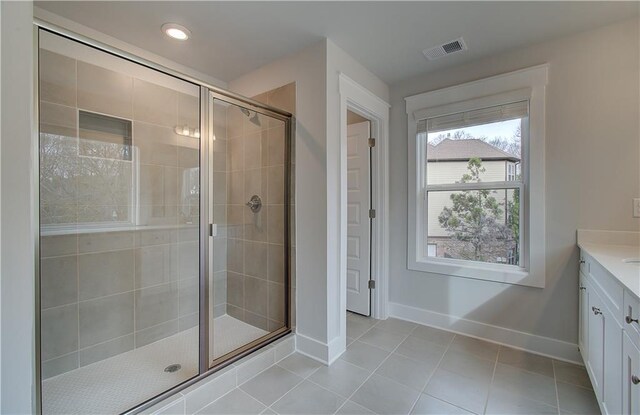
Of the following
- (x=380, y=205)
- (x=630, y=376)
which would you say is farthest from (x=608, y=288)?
(x=380, y=205)

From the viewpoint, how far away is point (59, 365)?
75.5 inches

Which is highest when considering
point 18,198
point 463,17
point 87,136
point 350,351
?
point 463,17

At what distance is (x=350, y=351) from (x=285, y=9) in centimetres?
260

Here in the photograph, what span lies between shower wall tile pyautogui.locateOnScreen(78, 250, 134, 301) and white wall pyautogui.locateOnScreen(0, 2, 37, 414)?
1988 mm

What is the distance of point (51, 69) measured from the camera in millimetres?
1772

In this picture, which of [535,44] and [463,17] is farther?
[535,44]

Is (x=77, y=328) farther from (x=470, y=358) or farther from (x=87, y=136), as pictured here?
(x=470, y=358)

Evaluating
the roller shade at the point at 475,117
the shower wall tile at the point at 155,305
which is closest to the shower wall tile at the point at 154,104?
the shower wall tile at the point at 155,305

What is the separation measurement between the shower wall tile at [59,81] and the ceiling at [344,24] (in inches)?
13.7

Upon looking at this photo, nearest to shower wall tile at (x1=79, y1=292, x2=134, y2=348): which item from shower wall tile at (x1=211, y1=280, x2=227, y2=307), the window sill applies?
shower wall tile at (x1=211, y1=280, x2=227, y2=307)

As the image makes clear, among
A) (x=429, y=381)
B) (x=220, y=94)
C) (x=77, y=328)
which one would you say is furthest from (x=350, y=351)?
(x=220, y=94)

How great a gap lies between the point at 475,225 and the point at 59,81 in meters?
3.41

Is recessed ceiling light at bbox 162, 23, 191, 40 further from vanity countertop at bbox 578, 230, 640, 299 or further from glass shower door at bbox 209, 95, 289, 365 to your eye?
vanity countertop at bbox 578, 230, 640, 299

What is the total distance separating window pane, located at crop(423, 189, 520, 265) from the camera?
8.01 feet
